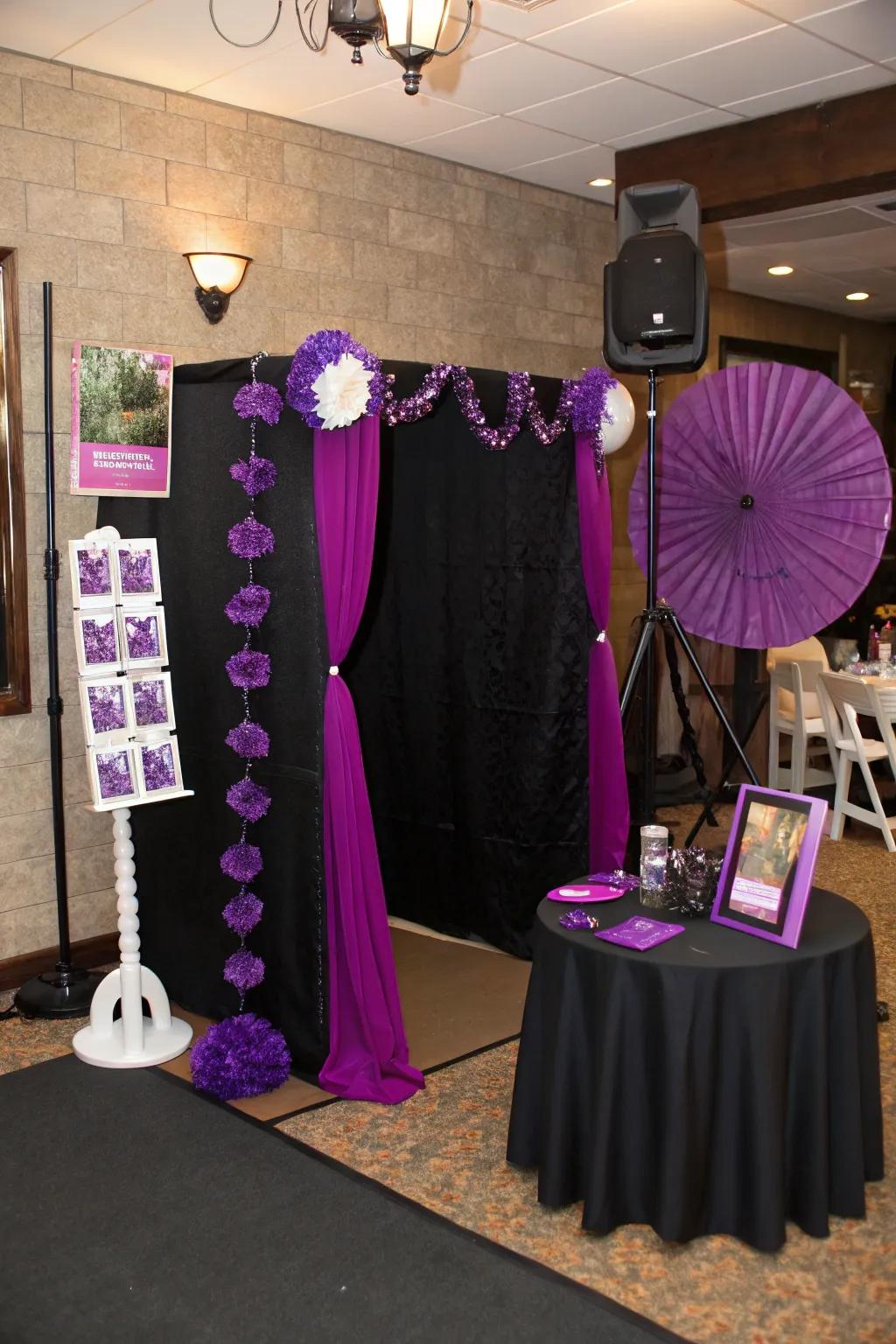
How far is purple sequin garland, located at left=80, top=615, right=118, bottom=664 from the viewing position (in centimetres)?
344

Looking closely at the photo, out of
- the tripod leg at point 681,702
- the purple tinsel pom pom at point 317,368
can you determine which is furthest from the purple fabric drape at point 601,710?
the purple tinsel pom pom at point 317,368

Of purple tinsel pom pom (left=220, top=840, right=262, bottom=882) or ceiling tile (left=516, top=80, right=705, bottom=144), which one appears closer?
purple tinsel pom pom (left=220, top=840, right=262, bottom=882)

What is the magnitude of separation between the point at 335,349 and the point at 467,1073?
6.57 ft

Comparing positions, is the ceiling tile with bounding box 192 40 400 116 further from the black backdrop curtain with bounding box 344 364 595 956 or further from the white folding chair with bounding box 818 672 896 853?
the white folding chair with bounding box 818 672 896 853

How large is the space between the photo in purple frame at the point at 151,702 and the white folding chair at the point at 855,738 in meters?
3.61

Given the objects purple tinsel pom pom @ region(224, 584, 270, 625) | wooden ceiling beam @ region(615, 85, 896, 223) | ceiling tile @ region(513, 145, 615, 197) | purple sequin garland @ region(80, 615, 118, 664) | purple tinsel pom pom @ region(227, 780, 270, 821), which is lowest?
purple tinsel pom pom @ region(227, 780, 270, 821)

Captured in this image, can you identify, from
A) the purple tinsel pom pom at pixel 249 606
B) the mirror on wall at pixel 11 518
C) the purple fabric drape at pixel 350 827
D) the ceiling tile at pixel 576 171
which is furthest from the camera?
the ceiling tile at pixel 576 171

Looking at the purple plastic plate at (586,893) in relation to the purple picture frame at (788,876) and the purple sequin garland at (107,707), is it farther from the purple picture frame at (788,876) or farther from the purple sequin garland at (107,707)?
the purple sequin garland at (107,707)

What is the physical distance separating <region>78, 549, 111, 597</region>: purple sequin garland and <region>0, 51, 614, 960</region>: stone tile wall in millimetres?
724

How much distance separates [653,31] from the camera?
3828 mm

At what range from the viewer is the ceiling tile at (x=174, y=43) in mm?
3664

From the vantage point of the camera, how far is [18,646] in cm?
403

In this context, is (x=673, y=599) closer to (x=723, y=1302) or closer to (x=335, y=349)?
(x=335, y=349)

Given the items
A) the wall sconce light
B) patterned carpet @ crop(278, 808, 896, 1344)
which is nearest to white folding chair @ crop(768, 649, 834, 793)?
patterned carpet @ crop(278, 808, 896, 1344)
